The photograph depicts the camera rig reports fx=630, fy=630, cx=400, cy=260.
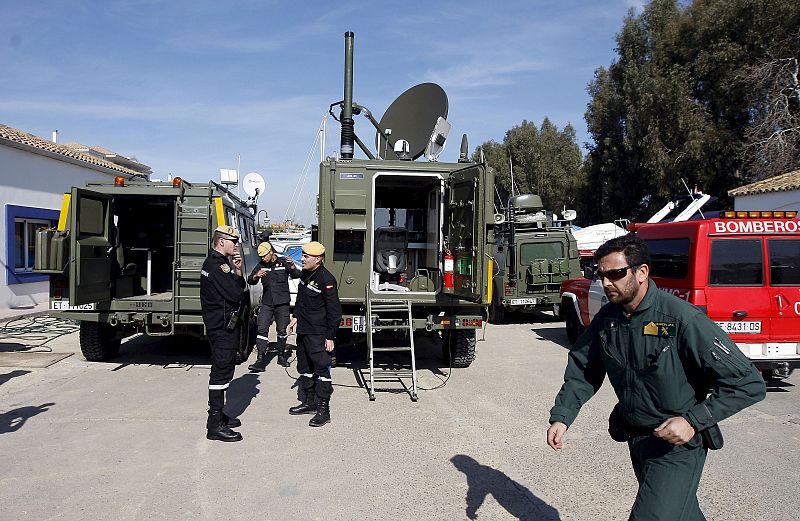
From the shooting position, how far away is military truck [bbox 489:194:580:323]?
45.9ft

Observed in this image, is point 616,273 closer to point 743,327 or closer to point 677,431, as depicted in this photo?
point 677,431

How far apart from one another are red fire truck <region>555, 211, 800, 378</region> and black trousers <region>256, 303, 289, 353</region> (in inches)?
215

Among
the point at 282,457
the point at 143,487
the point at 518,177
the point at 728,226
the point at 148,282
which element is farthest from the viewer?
the point at 518,177

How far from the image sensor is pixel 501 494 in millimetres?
4574

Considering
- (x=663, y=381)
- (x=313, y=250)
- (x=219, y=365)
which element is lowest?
(x=219, y=365)

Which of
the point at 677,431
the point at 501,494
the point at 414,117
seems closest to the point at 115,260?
the point at 414,117

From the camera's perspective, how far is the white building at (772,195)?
51.6 ft

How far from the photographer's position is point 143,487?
15.1ft

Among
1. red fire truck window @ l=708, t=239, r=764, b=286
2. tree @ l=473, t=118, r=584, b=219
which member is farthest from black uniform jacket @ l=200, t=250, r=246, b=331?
tree @ l=473, t=118, r=584, b=219

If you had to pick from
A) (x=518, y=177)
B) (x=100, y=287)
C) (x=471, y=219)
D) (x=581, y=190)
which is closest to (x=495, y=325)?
(x=471, y=219)

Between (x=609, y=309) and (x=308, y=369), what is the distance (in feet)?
13.4

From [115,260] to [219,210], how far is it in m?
1.87

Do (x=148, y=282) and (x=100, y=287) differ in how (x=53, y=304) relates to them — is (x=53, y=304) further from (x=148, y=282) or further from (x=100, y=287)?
(x=148, y=282)

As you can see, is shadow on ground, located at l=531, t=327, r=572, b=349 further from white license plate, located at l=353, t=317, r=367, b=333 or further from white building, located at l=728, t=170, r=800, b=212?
white building, located at l=728, t=170, r=800, b=212
